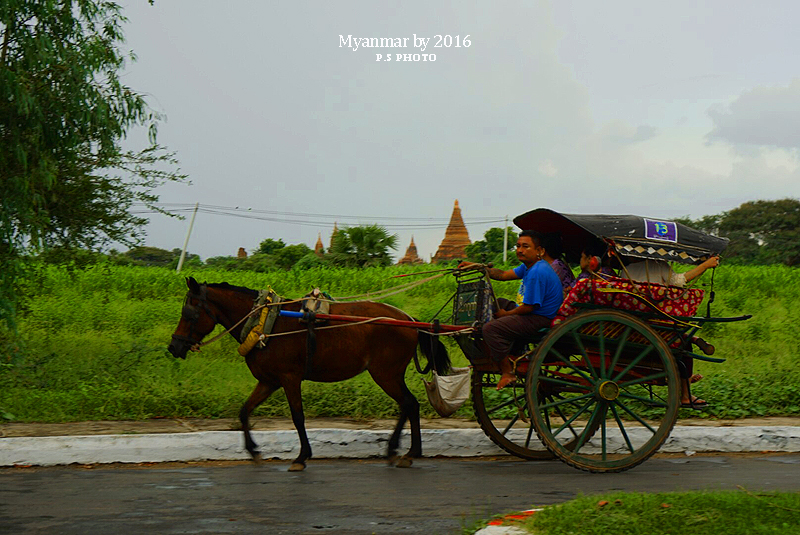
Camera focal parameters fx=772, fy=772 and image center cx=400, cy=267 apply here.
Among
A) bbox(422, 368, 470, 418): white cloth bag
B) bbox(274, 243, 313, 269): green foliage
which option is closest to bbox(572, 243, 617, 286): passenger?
bbox(422, 368, 470, 418): white cloth bag

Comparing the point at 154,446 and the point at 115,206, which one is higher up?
the point at 115,206

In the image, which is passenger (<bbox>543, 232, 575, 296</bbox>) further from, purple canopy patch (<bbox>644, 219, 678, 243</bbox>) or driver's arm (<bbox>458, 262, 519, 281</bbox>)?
purple canopy patch (<bbox>644, 219, 678, 243</bbox>)

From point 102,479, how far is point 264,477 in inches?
52.4

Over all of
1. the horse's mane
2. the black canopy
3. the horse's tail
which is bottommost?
the horse's tail

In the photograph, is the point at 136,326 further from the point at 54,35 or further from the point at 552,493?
the point at 552,493

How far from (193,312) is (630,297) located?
13.5ft

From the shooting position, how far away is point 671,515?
4684 millimetres

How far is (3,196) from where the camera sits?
8672 mm

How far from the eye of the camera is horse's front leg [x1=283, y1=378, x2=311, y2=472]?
22.8 feet

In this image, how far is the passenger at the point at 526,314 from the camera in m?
6.98

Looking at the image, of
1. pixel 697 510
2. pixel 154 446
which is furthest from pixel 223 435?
pixel 697 510

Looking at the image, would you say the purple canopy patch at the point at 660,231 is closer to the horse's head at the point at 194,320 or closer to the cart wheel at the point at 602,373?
the cart wheel at the point at 602,373

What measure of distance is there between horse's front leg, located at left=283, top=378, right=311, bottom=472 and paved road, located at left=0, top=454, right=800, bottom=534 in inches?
4.2

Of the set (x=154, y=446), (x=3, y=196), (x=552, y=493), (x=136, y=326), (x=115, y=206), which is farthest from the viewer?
(x=136, y=326)
